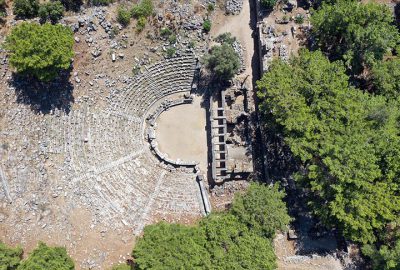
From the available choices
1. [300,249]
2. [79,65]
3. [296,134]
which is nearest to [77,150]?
[79,65]

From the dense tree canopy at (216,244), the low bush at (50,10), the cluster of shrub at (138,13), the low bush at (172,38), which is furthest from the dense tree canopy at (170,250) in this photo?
the low bush at (50,10)

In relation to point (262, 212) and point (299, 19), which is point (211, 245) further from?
point (299, 19)

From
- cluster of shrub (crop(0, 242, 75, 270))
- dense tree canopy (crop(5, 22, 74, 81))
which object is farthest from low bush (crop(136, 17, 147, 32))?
cluster of shrub (crop(0, 242, 75, 270))

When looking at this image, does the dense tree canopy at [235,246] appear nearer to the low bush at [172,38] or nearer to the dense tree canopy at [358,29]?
the low bush at [172,38]

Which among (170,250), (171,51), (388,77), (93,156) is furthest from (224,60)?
(170,250)

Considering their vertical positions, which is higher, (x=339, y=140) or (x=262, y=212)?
(x=339, y=140)

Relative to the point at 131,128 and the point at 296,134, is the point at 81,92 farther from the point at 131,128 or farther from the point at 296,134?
the point at 296,134

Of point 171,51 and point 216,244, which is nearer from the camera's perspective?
point 216,244
